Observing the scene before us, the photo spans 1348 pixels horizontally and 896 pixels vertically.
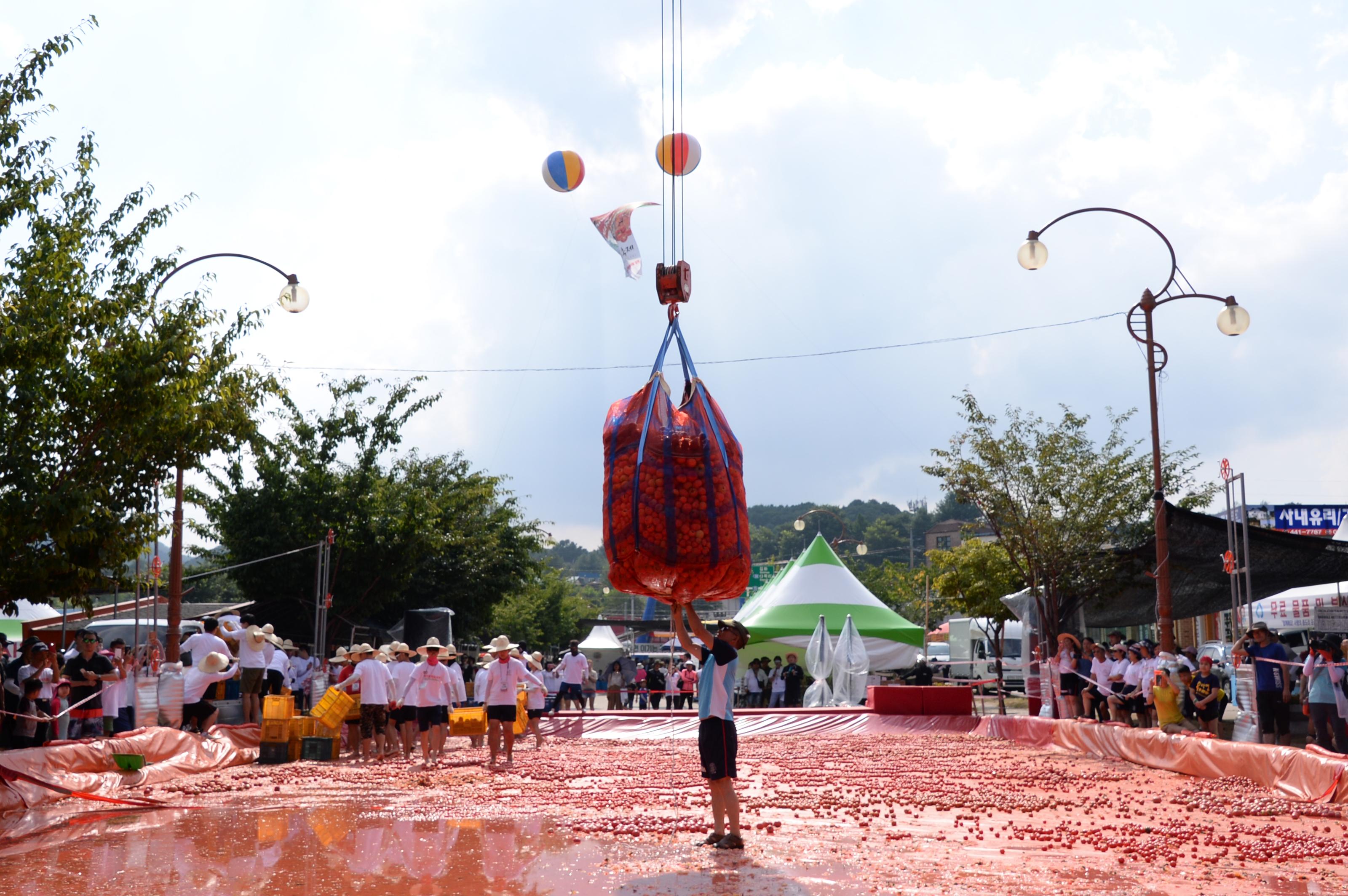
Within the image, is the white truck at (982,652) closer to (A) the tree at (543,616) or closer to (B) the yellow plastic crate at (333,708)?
(A) the tree at (543,616)

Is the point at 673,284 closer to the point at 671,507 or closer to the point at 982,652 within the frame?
the point at 671,507

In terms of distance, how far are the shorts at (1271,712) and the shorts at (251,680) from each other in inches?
506

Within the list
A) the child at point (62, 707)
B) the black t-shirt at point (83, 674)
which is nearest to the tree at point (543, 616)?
the black t-shirt at point (83, 674)

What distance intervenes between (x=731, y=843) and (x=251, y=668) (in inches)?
417

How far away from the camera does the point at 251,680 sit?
55.1 ft

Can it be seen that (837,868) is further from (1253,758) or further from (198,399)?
(198,399)

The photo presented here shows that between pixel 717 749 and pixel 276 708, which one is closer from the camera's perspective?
pixel 717 749

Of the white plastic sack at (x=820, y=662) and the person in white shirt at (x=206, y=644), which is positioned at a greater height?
the person in white shirt at (x=206, y=644)

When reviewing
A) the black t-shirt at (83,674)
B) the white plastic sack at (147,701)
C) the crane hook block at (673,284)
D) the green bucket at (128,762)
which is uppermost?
the crane hook block at (673,284)

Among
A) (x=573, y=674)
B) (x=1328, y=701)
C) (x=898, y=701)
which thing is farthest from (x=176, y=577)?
(x=1328, y=701)

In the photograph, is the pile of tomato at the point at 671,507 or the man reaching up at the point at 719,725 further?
the man reaching up at the point at 719,725

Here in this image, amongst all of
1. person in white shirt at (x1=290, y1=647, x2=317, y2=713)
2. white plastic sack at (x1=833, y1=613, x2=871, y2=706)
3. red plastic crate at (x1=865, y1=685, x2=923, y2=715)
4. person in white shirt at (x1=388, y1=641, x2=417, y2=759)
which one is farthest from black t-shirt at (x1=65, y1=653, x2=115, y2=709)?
white plastic sack at (x1=833, y1=613, x2=871, y2=706)

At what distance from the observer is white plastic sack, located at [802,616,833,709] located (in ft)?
86.7

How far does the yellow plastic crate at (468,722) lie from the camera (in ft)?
53.4
